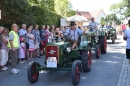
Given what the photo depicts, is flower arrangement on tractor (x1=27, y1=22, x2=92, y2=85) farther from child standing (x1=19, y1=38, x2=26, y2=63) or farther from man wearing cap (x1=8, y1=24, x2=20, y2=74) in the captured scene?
child standing (x1=19, y1=38, x2=26, y2=63)

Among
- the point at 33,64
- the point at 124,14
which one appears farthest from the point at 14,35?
the point at 124,14

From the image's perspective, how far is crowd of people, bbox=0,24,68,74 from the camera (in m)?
7.95

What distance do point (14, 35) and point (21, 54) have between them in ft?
7.50

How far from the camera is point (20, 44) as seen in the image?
10.3 metres

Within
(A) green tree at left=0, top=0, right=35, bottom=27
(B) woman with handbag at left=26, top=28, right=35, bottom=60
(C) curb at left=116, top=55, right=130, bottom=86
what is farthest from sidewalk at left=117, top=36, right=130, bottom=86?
(A) green tree at left=0, top=0, right=35, bottom=27

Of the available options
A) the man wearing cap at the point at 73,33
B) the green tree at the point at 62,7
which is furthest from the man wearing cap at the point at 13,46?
the green tree at the point at 62,7

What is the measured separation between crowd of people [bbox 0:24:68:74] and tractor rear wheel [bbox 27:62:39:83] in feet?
4.45

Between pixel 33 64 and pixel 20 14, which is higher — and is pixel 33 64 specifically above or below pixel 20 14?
below

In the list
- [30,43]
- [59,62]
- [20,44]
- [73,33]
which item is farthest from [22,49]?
[59,62]

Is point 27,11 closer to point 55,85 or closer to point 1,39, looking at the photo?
point 1,39

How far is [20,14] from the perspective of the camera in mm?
12789

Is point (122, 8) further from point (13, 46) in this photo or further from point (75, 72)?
point (75, 72)

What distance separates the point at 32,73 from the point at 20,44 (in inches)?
154

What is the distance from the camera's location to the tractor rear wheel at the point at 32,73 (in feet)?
21.2
